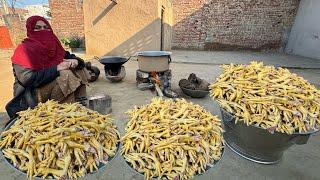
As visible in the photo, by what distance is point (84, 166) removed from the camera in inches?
60.9

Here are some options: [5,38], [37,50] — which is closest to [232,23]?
[5,38]

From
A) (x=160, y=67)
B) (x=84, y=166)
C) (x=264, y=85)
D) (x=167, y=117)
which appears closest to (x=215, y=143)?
(x=167, y=117)

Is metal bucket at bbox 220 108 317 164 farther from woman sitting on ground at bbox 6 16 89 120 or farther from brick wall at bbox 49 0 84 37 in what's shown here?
brick wall at bbox 49 0 84 37

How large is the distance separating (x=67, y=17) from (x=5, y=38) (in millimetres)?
5055

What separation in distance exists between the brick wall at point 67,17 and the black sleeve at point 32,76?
11450 millimetres

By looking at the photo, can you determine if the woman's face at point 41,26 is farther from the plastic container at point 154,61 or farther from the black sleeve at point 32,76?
the plastic container at point 154,61

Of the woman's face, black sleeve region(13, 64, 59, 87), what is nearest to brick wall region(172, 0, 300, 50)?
the woman's face

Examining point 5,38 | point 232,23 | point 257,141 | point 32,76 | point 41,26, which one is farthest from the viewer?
point 232,23

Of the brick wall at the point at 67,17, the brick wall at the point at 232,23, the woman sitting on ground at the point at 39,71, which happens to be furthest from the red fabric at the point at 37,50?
the brick wall at the point at 67,17

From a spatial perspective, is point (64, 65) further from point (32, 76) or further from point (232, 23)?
point (232, 23)

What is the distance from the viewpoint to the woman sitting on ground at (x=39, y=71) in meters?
3.08

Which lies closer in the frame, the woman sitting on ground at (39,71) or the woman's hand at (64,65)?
the woman sitting on ground at (39,71)

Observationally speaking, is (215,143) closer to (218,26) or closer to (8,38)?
(8,38)

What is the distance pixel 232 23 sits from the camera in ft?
42.2
